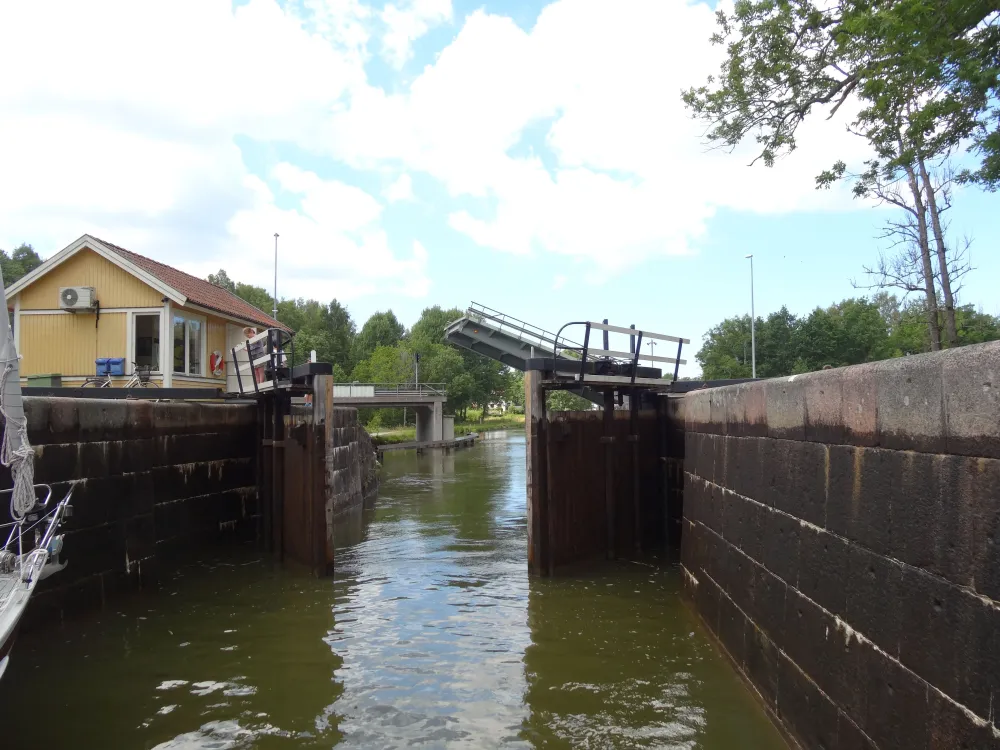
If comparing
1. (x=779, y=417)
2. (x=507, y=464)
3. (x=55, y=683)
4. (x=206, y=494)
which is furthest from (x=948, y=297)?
(x=507, y=464)

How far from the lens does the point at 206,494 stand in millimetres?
10844

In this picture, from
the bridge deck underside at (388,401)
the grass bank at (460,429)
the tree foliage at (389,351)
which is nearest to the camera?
the bridge deck underside at (388,401)

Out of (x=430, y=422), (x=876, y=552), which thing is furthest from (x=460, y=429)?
(x=876, y=552)

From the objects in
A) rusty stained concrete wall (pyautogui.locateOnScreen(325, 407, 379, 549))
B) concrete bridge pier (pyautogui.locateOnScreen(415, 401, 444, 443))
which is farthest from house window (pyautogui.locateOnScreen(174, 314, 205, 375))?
concrete bridge pier (pyautogui.locateOnScreen(415, 401, 444, 443))

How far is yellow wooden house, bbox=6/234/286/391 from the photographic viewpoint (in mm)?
16312

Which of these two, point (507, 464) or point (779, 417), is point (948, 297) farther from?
point (507, 464)

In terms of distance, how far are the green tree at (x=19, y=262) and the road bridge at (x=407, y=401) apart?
4073 cm

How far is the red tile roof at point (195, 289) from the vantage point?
16636 millimetres

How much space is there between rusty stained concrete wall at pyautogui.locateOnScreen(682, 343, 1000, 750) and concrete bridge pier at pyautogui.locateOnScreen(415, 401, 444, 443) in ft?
120

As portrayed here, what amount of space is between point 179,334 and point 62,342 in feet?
8.58

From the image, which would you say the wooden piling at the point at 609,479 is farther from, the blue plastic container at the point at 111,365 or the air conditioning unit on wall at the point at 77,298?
the air conditioning unit on wall at the point at 77,298

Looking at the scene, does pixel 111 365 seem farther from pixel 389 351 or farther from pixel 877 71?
pixel 389 351

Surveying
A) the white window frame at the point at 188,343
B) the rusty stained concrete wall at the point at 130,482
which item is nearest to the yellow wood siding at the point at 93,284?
the white window frame at the point at 188,343

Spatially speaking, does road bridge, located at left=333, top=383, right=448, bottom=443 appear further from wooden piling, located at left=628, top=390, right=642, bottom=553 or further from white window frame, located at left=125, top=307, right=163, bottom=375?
wooden piling, located at left=628, top=390, right=642, bottom=553
